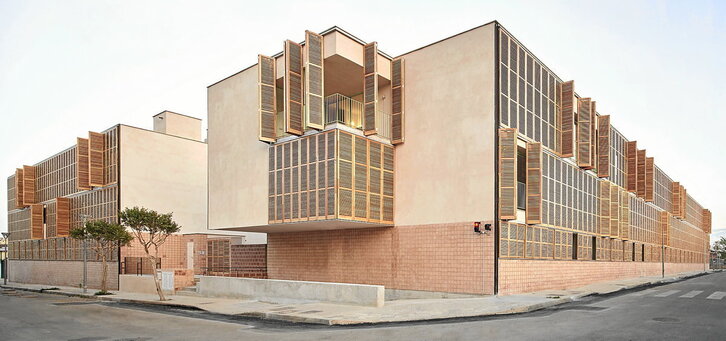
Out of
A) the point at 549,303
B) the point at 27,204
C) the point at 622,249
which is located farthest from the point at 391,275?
the point at 27,204

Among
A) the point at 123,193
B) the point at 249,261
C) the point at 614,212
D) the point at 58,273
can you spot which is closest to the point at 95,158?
the point at 123,193

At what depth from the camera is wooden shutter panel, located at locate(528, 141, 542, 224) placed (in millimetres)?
23062

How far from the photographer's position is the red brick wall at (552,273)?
21.7 m

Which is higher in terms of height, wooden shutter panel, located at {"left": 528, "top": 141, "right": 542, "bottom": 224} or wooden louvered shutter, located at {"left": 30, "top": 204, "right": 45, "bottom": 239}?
wooden shutter panel, located at {"left": 528, "top": 141, "right": 542, "bottom": 224}

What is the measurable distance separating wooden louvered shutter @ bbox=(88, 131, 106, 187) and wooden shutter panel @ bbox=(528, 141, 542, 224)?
30896 mm

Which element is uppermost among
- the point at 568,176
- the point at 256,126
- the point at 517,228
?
the point at 256,126

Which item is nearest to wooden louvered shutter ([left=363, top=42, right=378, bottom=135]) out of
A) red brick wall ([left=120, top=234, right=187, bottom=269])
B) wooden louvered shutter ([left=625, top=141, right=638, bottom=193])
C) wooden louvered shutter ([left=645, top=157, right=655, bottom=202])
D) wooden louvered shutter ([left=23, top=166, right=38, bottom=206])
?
red brick wall ([left=120, top=234, right=187, bottom=269])

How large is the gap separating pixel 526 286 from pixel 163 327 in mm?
15121

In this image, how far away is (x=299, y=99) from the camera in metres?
24.2

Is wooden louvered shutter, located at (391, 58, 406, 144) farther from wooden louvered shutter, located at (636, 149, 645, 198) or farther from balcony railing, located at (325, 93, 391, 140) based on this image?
wooden louvered shutter, located at (636, 149, 645, 198)

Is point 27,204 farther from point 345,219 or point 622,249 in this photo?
point 622,249

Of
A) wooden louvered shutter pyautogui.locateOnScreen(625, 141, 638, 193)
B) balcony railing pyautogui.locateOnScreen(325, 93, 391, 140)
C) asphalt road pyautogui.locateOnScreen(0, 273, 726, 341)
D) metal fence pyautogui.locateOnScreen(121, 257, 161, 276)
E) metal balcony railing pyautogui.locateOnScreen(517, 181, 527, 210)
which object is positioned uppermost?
balcony railing pyautogui.locateOnScreen(325, 93, 391, 140)

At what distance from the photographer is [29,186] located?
48969 mm

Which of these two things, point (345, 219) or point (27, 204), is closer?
point (345, 219)
